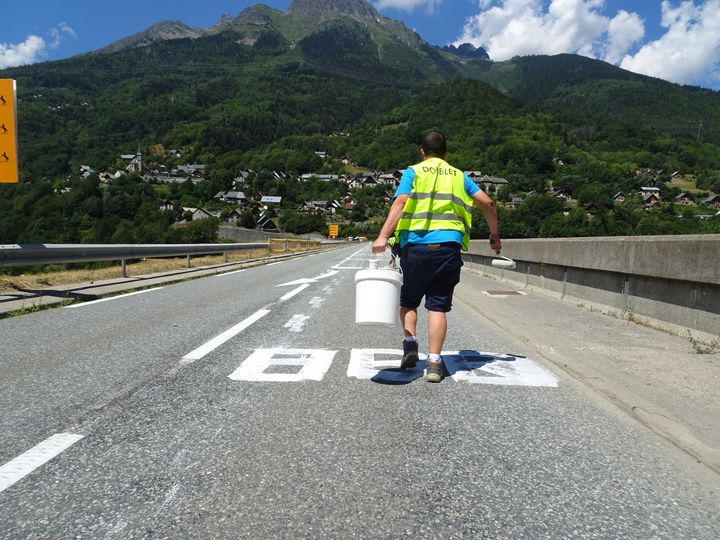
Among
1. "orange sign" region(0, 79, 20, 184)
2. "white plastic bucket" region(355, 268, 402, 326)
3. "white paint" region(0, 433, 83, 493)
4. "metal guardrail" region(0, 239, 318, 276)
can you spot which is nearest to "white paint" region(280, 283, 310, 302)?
"metal guardrail" region(0, 239, 318, 276)

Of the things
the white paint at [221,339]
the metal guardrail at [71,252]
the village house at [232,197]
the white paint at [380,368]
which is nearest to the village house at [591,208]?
the metal guardrail at [71,252]

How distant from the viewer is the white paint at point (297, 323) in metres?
7.09

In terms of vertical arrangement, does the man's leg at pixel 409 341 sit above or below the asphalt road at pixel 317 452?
above

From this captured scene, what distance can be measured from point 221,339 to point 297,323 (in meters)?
1.49

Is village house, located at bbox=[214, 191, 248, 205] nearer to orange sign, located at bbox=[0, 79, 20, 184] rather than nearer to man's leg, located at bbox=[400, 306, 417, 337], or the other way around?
orange sign, located at bbox=[0, 79, 20, 184]

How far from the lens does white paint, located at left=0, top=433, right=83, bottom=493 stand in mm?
2611

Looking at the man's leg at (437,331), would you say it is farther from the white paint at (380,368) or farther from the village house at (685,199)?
the village house at (685,199)

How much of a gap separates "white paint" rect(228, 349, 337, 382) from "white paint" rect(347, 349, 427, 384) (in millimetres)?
256

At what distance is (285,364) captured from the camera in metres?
5.11

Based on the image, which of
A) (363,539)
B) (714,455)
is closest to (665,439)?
(714,455)

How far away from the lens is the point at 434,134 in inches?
190

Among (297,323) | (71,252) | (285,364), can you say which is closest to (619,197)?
(71,252)

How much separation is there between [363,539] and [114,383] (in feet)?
9.63

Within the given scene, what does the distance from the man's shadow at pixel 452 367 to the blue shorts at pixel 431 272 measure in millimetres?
671
